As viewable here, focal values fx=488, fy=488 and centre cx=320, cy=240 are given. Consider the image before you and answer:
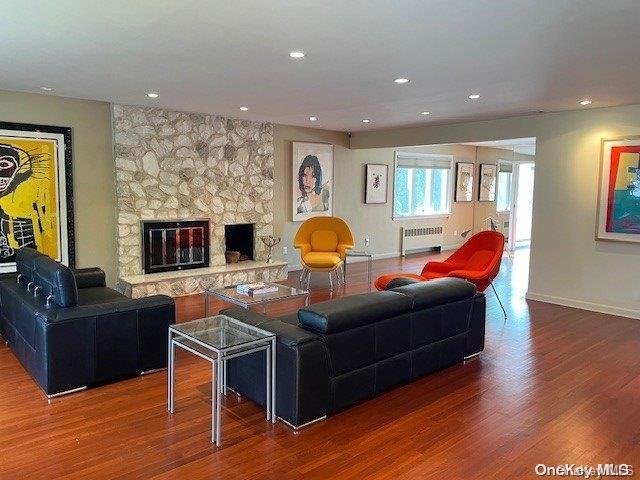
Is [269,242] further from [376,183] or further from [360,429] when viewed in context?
[360,429]

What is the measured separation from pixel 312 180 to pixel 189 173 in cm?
232

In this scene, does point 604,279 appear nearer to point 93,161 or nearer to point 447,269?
point 447,269

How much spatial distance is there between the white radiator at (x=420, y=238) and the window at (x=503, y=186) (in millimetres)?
2303

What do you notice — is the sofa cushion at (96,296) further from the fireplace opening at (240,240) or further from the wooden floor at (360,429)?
the fireplace opening at (240,240)

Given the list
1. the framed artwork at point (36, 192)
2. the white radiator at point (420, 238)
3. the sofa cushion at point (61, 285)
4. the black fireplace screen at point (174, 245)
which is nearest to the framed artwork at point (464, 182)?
the white radiator at point (420, 238)

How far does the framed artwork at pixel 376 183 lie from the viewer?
30.2 ft

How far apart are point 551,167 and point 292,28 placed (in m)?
4.37

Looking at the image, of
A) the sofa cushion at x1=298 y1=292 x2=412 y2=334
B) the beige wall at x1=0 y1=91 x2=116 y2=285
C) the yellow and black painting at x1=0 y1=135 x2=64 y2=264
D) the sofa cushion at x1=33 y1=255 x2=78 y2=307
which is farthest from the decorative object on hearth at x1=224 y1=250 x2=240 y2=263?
the sofa cushion at x1=298 y1=292 x2=412 y2=334

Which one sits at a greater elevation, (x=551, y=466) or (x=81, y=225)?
(x=81, y=225)

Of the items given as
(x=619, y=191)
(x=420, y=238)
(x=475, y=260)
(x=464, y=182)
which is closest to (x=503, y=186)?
(x=464, y=182)

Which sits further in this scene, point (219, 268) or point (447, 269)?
point (219, 268)

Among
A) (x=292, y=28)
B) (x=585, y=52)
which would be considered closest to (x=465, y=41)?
(x=585, y=52)

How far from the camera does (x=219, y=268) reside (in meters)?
6.79

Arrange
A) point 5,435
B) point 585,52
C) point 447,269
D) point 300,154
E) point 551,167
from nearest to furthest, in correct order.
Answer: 1. point 5,435
2. point 585,52
3. point 447,269
4. point 551,167
5. point 300,154
